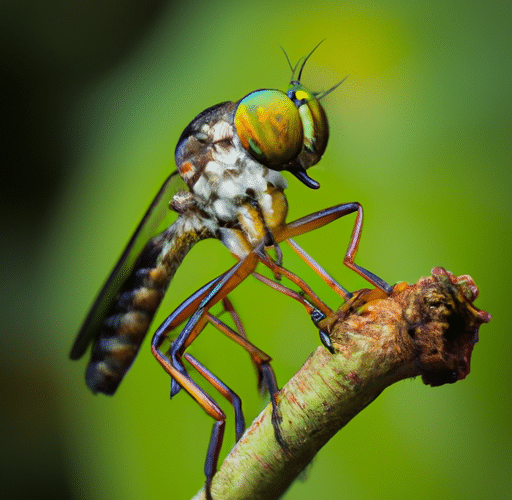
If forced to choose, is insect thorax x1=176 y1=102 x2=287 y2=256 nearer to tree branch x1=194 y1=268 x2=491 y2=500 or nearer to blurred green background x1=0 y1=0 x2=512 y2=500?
blurred green background x1=0 y1=0 x2=512 y2=500

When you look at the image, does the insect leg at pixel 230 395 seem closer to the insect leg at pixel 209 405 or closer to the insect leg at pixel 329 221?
the insect leg at pixel 209 405

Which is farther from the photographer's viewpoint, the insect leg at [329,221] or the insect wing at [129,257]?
the insect wing at [129,257]

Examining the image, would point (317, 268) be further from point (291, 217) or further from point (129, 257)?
point (129, 257)

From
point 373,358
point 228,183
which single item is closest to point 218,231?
point 228,183

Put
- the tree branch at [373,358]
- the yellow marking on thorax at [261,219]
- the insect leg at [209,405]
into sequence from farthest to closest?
1. the yellow marking on thorax at [261,219]
2. the insect leg at [209,405]
3. the tree branch at [373,358]

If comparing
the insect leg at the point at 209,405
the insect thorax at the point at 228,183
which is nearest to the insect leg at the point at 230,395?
the insect leg at the point at 209,405

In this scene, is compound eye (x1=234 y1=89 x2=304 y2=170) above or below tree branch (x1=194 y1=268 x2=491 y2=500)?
above

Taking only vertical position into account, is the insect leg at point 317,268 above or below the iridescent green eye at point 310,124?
below

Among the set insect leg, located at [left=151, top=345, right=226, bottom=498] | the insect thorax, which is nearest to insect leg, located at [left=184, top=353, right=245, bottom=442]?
insect leg, located at [left=151, top=345, right=226, bottom=498]
